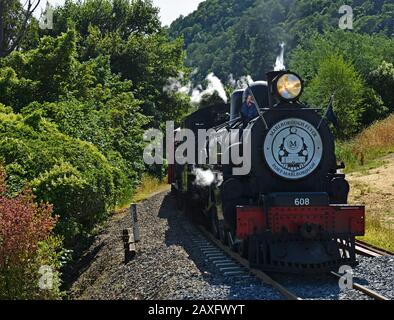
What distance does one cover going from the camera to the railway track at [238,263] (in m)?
6.62

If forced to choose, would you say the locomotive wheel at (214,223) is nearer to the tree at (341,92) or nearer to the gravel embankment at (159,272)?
the gravel embankment at (159,272)

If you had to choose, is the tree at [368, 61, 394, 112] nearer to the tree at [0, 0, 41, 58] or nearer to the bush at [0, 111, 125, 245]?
the tree at [0, 0, 41, 58]

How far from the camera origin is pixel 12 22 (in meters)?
23.7

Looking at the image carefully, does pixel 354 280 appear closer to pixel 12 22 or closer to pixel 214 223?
pixel 214 223

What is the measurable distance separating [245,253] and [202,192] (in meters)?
2.48

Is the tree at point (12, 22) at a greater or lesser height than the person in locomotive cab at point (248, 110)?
greater

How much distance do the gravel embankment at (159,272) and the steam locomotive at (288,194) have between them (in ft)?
2.25

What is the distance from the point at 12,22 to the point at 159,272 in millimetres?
18964

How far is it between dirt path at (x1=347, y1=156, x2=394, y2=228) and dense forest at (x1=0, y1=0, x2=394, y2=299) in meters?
3.43

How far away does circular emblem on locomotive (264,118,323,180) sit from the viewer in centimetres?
787

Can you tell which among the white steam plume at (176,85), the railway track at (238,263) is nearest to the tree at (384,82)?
the white steam plume at (176,85)

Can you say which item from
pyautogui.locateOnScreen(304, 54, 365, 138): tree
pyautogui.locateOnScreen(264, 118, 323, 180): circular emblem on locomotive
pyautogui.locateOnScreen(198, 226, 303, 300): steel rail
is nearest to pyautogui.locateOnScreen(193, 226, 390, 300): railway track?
pyautogui.locateOnScreen(198, 226, 303, 300): steel rail

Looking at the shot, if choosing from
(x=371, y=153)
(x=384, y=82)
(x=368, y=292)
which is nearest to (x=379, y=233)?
(x=368, y=292)

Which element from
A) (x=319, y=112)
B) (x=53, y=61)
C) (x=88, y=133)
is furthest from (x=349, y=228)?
(x=53, y=61)
